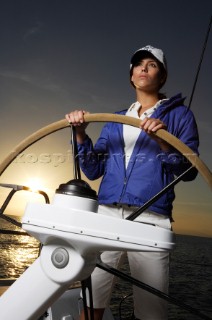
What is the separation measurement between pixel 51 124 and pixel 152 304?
0.96 m

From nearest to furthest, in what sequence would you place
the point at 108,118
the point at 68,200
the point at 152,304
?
the point at 68,200 < the point at 108,118 < the point at 152,304

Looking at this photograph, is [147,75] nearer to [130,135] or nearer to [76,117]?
[130,135]

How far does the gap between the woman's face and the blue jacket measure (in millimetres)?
162

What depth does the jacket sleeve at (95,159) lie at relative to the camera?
184cm

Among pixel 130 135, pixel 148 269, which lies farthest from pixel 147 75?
pixel 148 269

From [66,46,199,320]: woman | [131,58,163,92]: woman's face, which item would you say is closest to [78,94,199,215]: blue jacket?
[66,46,199,320]: woman

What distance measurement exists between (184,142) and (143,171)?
0.76ft

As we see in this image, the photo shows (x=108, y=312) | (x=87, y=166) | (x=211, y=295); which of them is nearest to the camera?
(x=87, y=166)

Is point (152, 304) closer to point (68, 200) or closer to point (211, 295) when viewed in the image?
point (68, 200)

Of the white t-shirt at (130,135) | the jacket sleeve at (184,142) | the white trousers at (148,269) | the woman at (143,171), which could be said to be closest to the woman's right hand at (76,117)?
the woman at (143,171)

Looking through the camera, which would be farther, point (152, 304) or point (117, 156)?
point (117, 156)

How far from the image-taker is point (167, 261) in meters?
1.67

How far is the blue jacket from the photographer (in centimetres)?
163

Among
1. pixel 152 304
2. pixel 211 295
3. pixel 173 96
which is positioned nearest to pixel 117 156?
pixel 173 96
